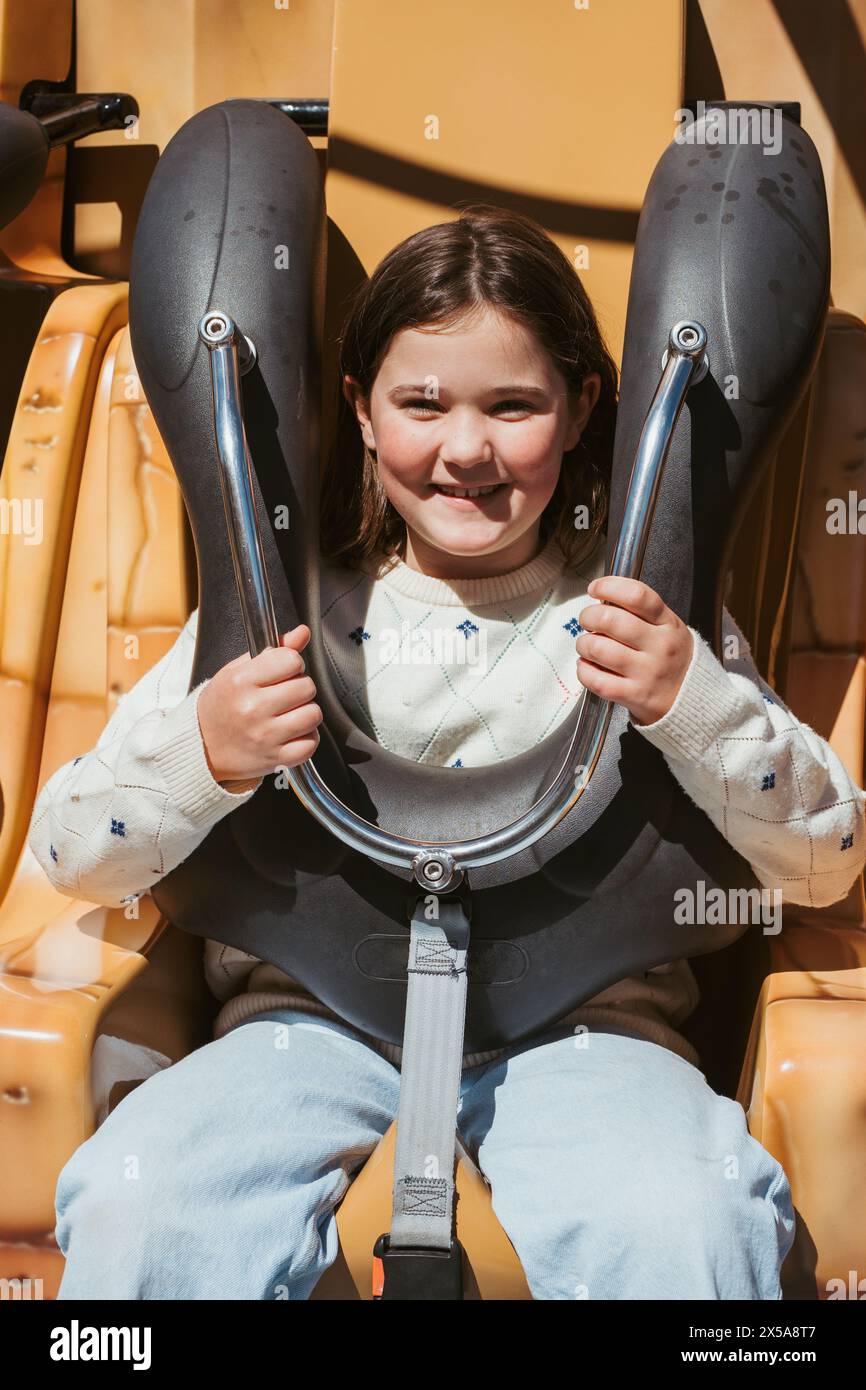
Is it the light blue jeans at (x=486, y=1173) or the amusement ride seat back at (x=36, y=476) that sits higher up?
the amusement ride seat back at (x=36, y=476)

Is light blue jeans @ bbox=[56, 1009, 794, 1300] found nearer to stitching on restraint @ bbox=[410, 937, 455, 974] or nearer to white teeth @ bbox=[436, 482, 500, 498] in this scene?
stitching on restraint @ bbox=[410, 937, 455, 974]

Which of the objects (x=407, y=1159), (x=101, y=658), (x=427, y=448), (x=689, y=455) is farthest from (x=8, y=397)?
(x=407, y=1159)

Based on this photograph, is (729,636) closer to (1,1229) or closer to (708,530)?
(708,530)

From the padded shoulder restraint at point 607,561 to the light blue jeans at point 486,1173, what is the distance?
2.6 inches

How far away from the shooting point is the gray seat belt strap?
0.84 meters

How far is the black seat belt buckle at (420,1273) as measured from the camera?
827 mm

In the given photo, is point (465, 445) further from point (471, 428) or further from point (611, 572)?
point (611, 572)

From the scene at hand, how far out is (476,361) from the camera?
0.99m

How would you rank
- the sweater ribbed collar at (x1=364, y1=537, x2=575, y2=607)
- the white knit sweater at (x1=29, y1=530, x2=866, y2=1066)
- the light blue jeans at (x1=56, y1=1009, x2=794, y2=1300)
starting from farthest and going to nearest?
the sweater ribbed collar at (x1=364, y1=537, x2=575, y2=607), the white knit sweater at (x1=29, y1=530, x2=866, y2=1066), the light blue jeans at (x1=56, y1=1009, x2=794, y2=1300)

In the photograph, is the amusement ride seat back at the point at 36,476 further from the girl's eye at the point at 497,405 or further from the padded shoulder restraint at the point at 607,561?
the girl's eye at the point at 497,405

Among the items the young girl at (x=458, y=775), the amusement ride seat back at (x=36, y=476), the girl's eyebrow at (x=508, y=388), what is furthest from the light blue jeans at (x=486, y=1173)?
the girl's eyebrow at (x=508, y=388)

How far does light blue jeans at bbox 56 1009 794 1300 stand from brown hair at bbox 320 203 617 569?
0.39 meters

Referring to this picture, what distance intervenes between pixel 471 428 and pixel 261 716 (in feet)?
0.78

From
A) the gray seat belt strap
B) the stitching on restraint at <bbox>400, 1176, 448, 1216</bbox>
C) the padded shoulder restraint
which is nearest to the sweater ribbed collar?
the padded shoulder restraint
